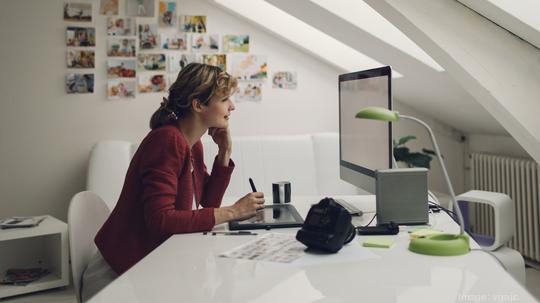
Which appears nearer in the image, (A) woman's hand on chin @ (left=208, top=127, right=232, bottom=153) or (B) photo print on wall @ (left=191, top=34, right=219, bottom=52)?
(A) woman's hand on chin @ (left=208, top=127, right=232, bottom=153)

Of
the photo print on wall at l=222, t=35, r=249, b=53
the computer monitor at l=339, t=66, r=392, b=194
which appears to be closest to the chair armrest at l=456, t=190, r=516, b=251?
the computer monitor at l=339, t=66, r=392, b=194

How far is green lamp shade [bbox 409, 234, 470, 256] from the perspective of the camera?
118 centimetres

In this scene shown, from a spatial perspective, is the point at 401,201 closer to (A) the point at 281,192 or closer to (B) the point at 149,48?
(A) the point at 281,192

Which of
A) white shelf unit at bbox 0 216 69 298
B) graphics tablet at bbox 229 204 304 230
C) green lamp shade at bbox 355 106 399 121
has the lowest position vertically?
white shelf unit at bbox 0 216 69 298

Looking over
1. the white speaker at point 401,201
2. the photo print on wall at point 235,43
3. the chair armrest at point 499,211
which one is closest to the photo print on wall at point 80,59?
the photo print on wall at point 235,43

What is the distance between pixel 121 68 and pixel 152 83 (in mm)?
241

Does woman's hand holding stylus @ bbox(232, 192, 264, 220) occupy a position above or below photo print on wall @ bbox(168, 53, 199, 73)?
below

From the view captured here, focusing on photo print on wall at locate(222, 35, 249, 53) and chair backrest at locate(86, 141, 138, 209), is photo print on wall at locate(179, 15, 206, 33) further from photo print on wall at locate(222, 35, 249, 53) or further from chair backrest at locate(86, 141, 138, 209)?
chair backrest at locate(86, 141, 138, 209)

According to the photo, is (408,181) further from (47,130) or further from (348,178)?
(47,130)

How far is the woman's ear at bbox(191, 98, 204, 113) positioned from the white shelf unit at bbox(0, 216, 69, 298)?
181cm

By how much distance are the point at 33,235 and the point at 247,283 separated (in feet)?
7.97

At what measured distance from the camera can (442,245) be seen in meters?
1.19

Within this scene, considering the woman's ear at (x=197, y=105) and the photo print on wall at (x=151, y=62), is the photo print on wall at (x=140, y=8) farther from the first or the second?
the woman's ear at (x=197, y=105)

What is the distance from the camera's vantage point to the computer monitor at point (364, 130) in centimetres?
166
